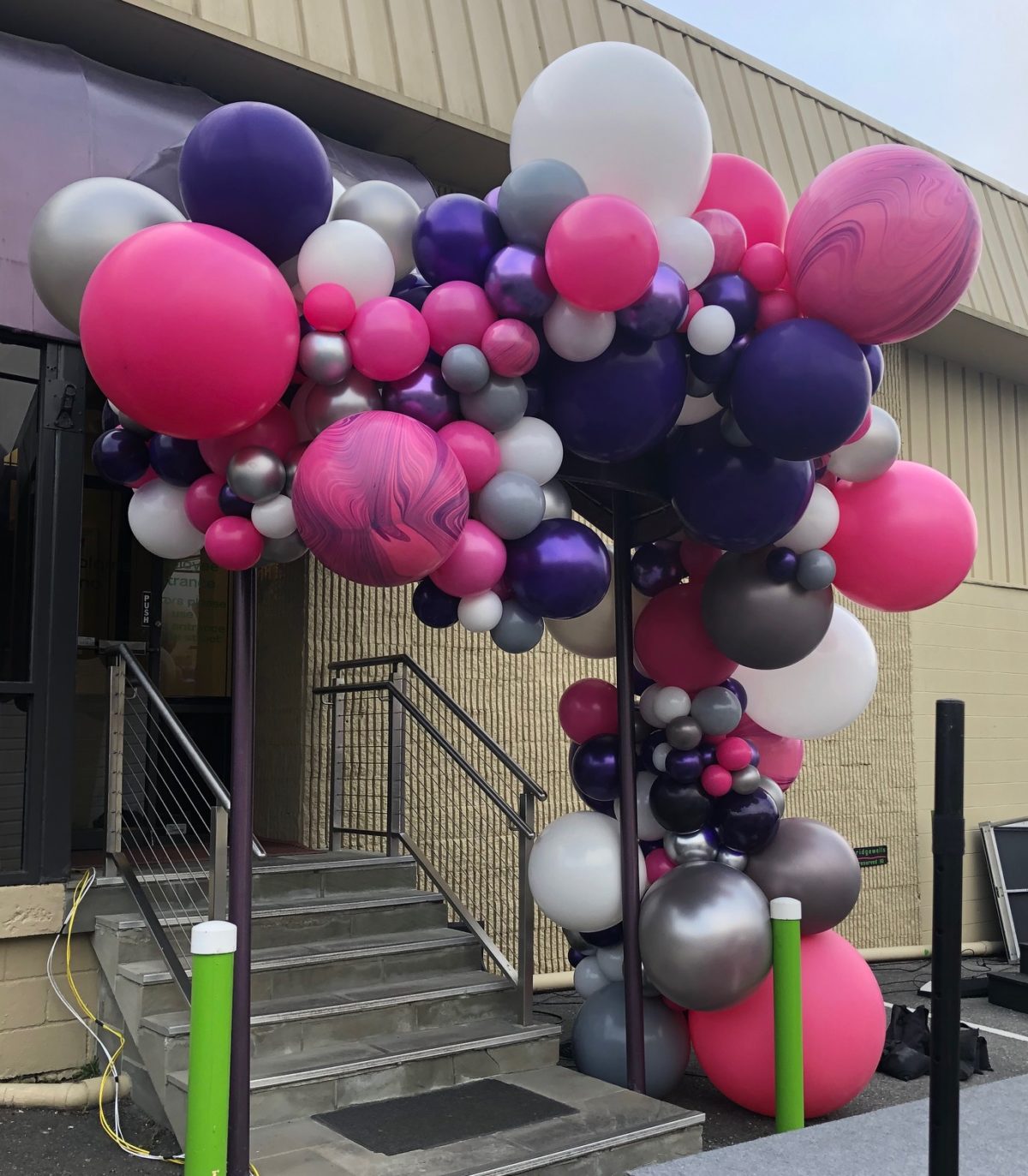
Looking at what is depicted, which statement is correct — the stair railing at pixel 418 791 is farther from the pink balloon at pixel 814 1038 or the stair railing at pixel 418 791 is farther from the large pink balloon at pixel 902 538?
the large pink balloon at pixel 902 538

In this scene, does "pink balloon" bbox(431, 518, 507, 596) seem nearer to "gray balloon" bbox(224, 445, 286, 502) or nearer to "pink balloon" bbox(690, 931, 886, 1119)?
"gray balloon" bbox(224, 445, 286, 502)

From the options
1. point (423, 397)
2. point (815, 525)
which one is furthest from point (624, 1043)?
point (423, 397)

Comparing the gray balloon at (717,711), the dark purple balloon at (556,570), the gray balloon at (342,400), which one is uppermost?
the gray balloon at (342,400)

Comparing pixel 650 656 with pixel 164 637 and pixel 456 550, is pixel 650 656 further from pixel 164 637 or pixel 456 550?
pixel 164 637

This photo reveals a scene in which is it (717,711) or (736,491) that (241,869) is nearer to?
(717,711)

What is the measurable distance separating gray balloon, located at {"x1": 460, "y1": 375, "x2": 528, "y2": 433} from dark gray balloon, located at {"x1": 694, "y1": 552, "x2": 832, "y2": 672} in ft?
3.32

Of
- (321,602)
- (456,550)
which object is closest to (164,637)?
(321,602)

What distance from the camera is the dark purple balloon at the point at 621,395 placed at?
10.4 ft

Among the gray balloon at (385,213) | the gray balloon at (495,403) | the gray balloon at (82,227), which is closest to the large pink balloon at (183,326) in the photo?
the gray balloon at (82,227)

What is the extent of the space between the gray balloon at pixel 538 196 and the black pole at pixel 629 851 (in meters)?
1.41

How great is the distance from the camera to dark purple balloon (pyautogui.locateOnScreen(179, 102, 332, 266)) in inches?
110

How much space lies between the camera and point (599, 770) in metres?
4.12

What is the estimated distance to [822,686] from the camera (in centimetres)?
398

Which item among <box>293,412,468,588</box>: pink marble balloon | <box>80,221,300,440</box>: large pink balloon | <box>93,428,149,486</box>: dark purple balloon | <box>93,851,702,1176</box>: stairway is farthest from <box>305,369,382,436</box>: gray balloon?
<box>93,851,702,1176</box>: stairway
